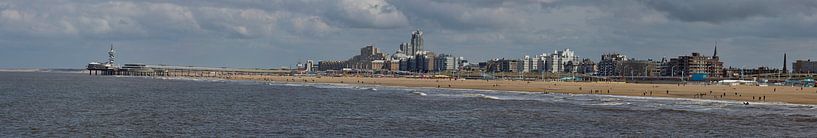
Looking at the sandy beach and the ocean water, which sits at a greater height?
the sandy beach

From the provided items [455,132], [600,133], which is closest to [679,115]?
[600,133]

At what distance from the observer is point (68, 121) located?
3597cm

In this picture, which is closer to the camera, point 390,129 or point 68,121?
point 390,129

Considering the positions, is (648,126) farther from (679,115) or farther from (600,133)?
(679,115)

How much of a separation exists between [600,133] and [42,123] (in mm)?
23104

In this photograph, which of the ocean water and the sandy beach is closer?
the ocean water

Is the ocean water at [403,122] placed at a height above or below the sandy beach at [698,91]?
below

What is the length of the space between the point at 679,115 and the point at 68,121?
94.1ft

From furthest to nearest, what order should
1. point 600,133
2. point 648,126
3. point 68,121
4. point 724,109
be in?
point 724,109 < point 68,121 < point 648,126 < point 600,133

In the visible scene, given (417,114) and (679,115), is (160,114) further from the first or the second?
(679,115)

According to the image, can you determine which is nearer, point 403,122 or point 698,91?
point 403,122

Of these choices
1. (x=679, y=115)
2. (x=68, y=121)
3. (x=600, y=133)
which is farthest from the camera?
(x=679, y=115)

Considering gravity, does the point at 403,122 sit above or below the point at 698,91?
below

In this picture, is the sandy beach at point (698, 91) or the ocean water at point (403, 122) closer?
the ocean water at point (403, 122)
